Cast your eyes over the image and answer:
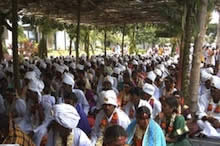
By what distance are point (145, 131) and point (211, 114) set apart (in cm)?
312

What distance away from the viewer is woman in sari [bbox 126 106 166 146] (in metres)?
3.29

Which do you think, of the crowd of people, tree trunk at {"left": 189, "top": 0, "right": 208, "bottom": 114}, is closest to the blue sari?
the crowd of people

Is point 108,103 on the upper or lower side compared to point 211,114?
upper

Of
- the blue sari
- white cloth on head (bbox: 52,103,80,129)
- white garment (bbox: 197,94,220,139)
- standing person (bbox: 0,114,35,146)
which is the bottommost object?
white garment (bbox: 197,94,220,139)

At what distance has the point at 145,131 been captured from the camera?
11.2 feet

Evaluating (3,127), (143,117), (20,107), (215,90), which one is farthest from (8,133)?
(215,90)

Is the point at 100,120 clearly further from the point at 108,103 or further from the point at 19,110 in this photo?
the point at 19,110

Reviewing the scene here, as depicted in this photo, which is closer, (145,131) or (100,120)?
(145,131)

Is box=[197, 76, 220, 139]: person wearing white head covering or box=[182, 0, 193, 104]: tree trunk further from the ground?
box=[182, 0, 193, 104]: tree trunk

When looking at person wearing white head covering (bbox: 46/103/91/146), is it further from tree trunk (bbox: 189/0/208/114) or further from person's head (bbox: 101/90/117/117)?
tree trunk (bbox: 189/0/208/114)

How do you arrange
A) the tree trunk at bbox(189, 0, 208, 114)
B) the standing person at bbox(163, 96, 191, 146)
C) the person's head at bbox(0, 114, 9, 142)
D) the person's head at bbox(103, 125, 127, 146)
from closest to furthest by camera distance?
the person's head at bbox(103, 125, 127, 146), the person's head at bbox(0, 114, 9, 142), the standing person at bbox(163, 96, 191, 146), the tree trunk at bbox(189, 0, 208, 114)

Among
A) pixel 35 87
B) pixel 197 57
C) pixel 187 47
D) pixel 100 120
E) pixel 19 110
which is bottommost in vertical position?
pixel 19 110

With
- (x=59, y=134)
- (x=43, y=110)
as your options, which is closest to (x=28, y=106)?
(x=43, y=110)

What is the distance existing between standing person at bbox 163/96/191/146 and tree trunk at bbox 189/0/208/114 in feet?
8.92
